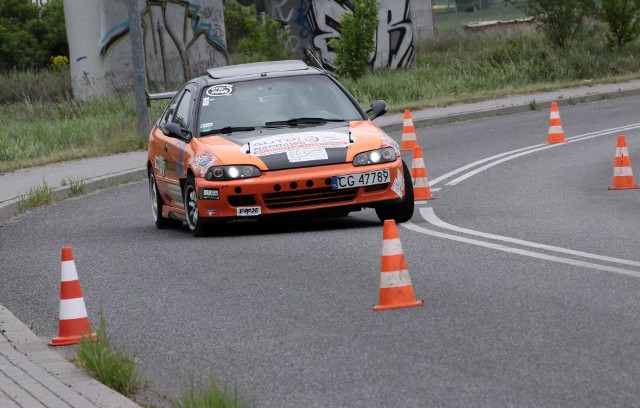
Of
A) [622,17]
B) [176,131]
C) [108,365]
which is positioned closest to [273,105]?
[176,131]

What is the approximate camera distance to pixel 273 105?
44.5 ft

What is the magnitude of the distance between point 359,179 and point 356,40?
2178 cm

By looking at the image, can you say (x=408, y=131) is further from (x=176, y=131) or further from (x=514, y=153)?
(x=176, y=131)

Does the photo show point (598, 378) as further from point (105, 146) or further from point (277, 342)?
point (105, 146)

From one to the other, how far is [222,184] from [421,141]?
1159 centimetres

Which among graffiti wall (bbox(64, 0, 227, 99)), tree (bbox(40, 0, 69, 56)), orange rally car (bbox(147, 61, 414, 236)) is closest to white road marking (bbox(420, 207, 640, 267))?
orange rally car (bbox(147, 61, 414, 236))

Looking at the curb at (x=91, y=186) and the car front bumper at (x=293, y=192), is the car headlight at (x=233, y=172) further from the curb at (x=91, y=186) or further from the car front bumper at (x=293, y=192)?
the curb at (x=91, y=186)

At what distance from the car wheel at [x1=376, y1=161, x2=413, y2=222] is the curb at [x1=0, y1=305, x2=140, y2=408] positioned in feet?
16.3

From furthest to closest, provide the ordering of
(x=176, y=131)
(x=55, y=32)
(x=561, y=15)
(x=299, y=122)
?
(x=55, y=32)
(x=561, y=15)
(x=176, y=131)
(x=299, y=122)

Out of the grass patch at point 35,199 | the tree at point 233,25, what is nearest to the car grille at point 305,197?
the grass patch at point 35,199

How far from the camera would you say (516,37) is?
42.3 m

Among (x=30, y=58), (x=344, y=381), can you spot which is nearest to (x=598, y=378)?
(x=344, y=381)

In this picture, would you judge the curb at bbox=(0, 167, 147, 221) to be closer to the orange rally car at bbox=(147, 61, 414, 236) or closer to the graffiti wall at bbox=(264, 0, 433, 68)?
the orange rally car at bbox=(147, 61, 414, 236)

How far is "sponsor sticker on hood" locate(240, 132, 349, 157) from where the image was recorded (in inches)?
491
